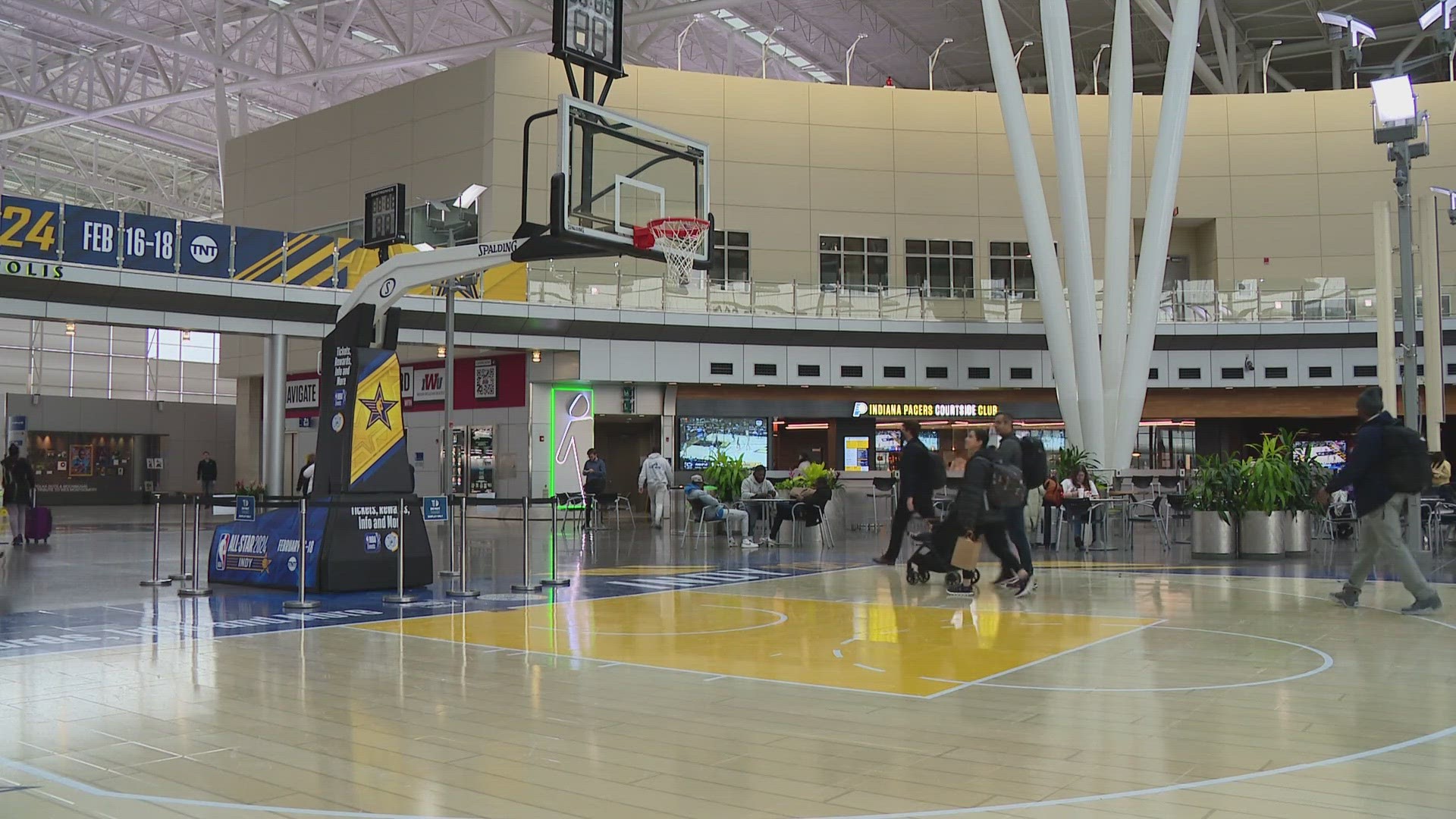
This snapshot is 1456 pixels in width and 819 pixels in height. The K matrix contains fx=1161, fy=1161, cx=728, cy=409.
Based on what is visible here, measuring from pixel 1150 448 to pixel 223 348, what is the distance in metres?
28.0

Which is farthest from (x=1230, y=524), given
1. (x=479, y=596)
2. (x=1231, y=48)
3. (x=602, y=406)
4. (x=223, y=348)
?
(x=223, y=348)

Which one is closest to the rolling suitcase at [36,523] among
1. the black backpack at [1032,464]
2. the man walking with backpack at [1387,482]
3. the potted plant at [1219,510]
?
the black backpack at [1032,464]

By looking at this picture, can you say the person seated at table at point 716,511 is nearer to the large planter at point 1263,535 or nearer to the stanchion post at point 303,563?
the large planter at point 1263,535

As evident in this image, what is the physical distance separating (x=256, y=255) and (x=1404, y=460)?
21.2m

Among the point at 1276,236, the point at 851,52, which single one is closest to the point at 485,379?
the point at 851,52

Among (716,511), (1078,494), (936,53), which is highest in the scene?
(936,53)

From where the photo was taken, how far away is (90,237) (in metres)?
21.6

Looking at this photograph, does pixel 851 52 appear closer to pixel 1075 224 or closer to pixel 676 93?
pixel 676 93

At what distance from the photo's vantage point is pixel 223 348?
1421 inches

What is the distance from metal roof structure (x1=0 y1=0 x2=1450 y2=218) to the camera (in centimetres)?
3244

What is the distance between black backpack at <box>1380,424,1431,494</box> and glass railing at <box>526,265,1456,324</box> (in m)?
20.0

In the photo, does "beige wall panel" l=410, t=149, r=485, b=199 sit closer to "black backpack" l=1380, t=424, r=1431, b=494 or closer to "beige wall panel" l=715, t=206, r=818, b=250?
"beige wall panel" l=715, t=206, r=818, b=250

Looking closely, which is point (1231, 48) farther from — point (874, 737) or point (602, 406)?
point (874, 737)

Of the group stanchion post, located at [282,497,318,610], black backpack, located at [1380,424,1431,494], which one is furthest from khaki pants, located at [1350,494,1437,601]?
stanchion post, located at [282,497,318,610]
